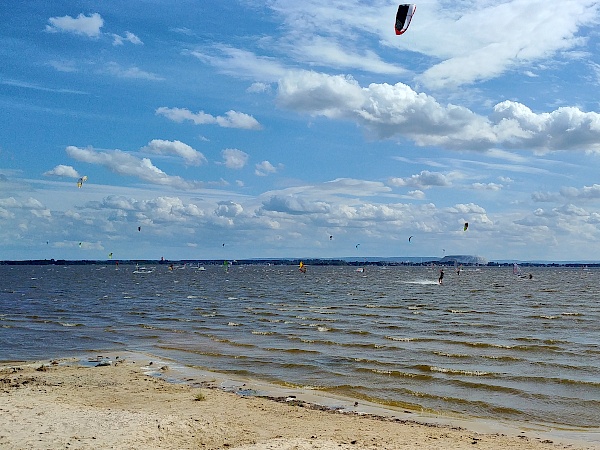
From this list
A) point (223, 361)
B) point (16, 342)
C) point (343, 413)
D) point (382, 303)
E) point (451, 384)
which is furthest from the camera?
point (382, 303)

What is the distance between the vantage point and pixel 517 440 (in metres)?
13.5

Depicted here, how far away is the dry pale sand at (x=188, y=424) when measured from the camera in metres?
12.1

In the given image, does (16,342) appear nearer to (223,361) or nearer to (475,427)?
(223,361)

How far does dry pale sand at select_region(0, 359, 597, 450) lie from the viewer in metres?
12.1

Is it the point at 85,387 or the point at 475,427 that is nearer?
the point at 475,427

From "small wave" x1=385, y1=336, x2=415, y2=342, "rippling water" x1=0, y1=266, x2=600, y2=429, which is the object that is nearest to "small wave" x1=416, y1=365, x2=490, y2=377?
"rippling water" x1=0, y1=266, x2=600, y2=429

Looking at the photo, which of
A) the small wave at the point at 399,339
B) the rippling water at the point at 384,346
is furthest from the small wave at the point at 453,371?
the small wave at the point at 399,339

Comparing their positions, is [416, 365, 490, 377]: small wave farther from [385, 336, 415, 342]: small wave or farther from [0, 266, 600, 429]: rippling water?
[385, 336, 415, 342]: small wave

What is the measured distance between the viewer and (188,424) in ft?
44.2

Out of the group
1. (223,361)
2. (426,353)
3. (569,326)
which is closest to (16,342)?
(223,361)

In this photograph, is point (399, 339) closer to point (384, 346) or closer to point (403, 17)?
point (384, 346)

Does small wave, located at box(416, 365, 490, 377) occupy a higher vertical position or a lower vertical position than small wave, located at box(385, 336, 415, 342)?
higher

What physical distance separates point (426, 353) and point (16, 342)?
19.3 m

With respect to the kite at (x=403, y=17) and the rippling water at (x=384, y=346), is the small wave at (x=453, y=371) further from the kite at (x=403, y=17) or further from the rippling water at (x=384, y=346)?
the kite at (x=403, y=17)
